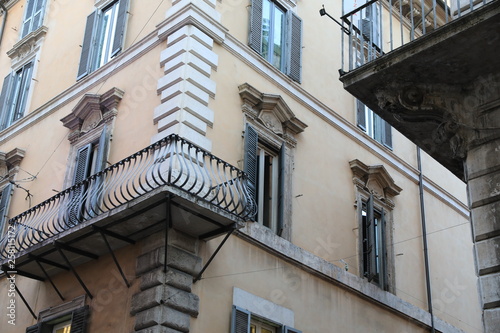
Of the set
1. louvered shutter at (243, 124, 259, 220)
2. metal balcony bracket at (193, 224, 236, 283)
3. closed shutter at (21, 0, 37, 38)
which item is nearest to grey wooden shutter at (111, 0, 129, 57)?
louvered shutter at (243, 124, 259, 220)

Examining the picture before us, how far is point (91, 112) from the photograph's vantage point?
1312cm

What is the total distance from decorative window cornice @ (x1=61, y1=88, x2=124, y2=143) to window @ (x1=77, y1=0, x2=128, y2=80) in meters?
1.11

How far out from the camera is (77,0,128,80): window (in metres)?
13.9

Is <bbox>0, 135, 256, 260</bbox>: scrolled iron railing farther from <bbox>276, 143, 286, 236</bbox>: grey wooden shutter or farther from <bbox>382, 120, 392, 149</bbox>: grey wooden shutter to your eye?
<bbox>382, 120, 392, 149</bbox>: grey wooden shutter

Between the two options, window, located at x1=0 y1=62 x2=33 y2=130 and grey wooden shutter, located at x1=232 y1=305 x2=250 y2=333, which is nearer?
grey wooden shutter, located at x1=232 y1=305 x2=250 y2=333

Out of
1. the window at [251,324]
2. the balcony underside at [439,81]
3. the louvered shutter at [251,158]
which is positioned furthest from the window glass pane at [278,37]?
the balcony underside at [439,81]

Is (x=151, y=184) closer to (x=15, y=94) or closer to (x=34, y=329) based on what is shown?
(x=34, y=329)

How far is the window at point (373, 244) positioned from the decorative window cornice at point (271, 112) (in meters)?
2.23

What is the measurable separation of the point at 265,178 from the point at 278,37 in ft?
10.5

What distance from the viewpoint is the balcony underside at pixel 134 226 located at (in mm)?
9875

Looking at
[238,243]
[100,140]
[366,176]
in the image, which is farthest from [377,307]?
[100,140]

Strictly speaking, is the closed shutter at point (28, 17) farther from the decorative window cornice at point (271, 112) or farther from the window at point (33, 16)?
the decorative window cornice at point (271, 112)

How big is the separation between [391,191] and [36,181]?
6.97m

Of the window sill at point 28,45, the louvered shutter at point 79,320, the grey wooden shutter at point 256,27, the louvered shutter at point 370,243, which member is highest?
the window sill at point 28,45
